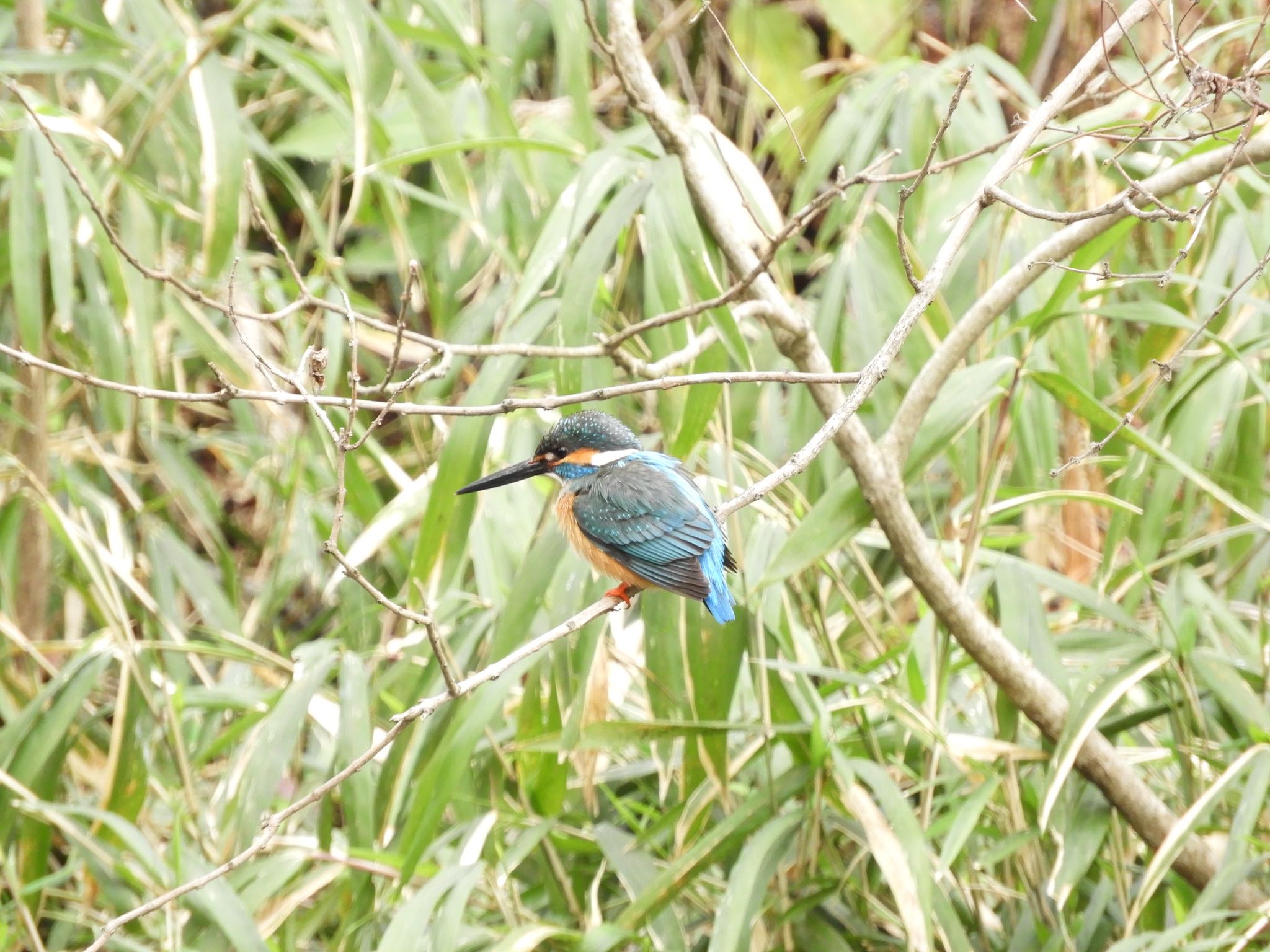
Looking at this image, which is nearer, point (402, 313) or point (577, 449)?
point (402, 313)

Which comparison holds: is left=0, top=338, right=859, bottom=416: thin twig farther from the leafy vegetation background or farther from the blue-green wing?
the blue-green wing

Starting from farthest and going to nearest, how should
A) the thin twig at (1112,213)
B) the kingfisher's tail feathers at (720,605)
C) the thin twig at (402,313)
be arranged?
1. the kingfisher's tail feathers at (720,605)
2. the thin twig at (1112,213)
3. the thin twig at (402,313)

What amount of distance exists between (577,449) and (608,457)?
0.06 meters

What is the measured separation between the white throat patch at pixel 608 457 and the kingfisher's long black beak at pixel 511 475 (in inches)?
3.6

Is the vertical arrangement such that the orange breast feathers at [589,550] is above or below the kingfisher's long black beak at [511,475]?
below

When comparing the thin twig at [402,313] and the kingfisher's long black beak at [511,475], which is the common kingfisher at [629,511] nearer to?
the kingfisher's long black beak at [511,475]

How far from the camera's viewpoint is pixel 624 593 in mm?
2295

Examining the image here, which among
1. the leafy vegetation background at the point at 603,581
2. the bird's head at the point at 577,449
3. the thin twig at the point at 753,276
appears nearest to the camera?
the thin twig at the point at 753,276

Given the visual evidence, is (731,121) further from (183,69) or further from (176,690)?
(176,690)

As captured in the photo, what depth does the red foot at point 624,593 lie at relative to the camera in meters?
2.19

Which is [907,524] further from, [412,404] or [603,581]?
[412,404]

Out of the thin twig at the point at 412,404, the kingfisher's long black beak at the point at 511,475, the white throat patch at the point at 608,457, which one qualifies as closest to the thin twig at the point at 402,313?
the thin twig at the point at 412,404

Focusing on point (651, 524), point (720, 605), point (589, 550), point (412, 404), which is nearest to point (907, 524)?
point (720, 605)

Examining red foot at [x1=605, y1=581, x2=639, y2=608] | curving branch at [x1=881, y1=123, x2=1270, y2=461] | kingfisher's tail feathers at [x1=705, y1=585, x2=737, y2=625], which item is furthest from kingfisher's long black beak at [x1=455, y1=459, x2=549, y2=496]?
curving branch at [x1=881, y1=123, x2=1270, y2=461]
